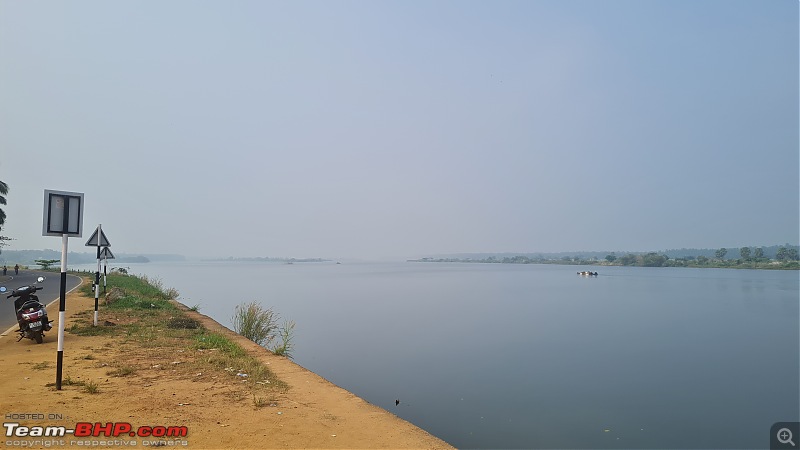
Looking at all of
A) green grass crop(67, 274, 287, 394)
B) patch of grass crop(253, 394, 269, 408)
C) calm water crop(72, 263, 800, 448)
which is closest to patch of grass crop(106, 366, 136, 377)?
green grass crop(67, 274, 287, 394)

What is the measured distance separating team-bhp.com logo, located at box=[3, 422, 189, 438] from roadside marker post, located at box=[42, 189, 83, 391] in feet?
5.13

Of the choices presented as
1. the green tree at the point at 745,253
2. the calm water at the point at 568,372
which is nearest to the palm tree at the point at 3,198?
the calm water at the point at 568,372

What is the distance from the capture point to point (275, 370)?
887 cm

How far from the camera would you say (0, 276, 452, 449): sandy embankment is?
5004mm

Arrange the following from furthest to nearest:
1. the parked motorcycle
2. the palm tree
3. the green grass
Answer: the palm tree
the parked motorcycle
the green grass

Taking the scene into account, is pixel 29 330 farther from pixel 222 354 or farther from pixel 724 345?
pixel 724 345

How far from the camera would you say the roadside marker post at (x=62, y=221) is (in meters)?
6.14

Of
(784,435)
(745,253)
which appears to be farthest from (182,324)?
(745,253)

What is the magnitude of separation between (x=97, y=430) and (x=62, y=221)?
3.14 meters

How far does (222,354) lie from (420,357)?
270 inches

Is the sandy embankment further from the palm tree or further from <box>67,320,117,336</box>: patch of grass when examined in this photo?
the palm tree

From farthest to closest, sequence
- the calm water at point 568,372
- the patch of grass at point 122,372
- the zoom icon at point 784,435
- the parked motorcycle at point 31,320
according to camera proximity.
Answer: the parked motorcycle at point 31,320 → the calm water at point 568,372 → the zoom icon at point 784,435 → the patch of grass at point 122,372

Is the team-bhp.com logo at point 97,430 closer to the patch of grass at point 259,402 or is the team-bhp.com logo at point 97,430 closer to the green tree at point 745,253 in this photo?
the patch of grass at point 259,402

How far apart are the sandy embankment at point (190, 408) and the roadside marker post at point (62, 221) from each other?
0.79m
